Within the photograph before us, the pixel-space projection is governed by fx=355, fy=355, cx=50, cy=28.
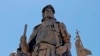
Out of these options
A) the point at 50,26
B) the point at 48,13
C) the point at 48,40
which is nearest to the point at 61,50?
the point at 48,40

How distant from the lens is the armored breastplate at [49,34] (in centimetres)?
1168

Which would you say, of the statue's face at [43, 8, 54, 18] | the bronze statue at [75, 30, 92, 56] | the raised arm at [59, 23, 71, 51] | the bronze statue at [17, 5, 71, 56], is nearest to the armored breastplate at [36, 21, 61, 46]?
the bronze statue at [17, 5, 71, 56]

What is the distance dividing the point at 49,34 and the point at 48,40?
12.3 inches

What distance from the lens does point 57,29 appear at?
40.1 ft

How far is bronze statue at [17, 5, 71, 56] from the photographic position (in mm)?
11302

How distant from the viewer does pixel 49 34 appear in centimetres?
1190

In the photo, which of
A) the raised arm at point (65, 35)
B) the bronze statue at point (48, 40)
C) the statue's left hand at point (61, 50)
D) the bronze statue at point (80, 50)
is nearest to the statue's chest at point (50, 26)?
the bronze statue at point (48, 40)

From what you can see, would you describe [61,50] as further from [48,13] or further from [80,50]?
[80,50]

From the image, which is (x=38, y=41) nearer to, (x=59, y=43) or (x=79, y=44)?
(x=59, y=43)

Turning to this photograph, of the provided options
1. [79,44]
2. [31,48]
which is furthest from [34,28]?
[79,44]

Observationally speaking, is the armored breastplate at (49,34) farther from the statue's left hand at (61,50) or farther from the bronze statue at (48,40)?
the statue's left hand at (61,50)

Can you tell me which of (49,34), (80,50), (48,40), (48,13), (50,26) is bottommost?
(48,40)

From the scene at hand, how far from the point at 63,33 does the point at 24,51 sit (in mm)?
1499

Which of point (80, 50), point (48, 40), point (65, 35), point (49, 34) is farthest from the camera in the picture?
point (80, 50)
